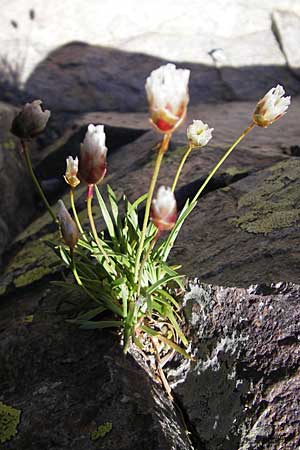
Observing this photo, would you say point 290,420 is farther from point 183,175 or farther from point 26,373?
point 183,175

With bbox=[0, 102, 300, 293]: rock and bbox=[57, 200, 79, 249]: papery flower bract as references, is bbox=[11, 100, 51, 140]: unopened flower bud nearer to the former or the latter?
bbox=[57, 200, 79, 249]: papery flower bract

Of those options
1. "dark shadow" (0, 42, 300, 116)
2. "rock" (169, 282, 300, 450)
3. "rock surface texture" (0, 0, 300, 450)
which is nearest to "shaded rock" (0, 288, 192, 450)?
"rock surface texture" (0, 0, 300, 450)

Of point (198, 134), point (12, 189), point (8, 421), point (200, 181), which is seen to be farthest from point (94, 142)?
point (12, 189)

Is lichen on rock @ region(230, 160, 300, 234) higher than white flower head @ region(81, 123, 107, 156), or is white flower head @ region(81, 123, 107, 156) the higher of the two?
white flower head @ region(81, 123, 107, 156)

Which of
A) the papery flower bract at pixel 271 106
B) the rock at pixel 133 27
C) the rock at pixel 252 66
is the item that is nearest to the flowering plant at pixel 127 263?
the papery flower bract at pixel 271 106

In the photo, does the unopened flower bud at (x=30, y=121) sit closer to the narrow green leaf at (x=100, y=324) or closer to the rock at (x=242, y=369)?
the narrow green leaf at (x=100, y=324)

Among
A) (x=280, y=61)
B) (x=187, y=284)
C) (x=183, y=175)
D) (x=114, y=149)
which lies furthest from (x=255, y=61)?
(x=187, y=284)

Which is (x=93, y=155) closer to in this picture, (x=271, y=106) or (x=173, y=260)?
(x=271, y=106)
